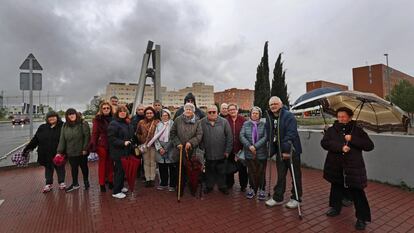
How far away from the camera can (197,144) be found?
4.38m

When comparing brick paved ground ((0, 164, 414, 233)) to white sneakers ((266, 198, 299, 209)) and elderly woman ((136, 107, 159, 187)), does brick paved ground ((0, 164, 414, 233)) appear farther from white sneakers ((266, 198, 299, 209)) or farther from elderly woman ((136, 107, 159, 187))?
elderly woman ((136, 107, 159, 187))

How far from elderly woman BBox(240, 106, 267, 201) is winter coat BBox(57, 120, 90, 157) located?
3061 millimetres

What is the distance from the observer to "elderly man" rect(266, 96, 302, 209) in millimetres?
3723

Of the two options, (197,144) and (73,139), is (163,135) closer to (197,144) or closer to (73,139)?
(197,144)

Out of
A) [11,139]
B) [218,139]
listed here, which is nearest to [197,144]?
[218,139]

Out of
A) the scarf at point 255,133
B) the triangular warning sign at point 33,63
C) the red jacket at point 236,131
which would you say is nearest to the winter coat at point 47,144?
the triangular warning sign at point 33,63

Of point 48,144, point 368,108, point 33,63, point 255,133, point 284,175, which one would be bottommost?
point 284,175

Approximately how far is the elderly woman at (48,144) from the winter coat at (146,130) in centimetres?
163

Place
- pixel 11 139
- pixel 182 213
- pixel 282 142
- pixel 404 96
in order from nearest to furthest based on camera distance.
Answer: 1. pixel 182 213
2. pixel 282 142
3. pixel 11 139
4. pixel 404 96

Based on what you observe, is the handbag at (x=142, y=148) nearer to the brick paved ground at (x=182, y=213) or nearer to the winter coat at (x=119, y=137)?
the winter coat at (x=119, y=137)

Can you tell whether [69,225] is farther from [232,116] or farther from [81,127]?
[232,116]

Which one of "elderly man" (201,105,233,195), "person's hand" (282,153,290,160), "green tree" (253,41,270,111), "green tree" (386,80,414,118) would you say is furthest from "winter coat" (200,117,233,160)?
"green tree" (386,80,414,118)

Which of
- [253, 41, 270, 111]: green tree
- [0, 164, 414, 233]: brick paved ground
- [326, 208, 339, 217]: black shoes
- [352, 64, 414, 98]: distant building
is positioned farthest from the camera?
[352, 64, 414, 98]: distant building

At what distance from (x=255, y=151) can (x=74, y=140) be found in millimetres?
3416
